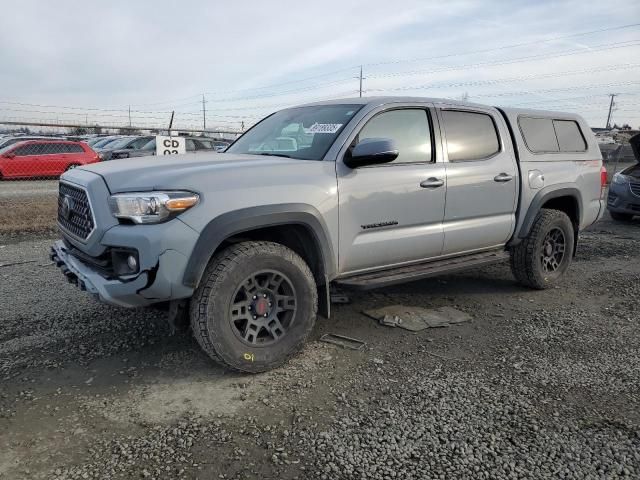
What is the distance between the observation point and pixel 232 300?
3.24 m

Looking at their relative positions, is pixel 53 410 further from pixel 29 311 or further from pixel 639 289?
pixel 639 289

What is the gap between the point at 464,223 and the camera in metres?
4.52

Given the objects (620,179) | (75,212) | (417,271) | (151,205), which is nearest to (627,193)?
(620,179)

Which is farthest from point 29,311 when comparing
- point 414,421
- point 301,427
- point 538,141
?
point 538,141

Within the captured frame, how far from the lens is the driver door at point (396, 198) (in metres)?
3.74

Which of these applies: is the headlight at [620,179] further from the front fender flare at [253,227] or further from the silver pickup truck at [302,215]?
the front fender flare at [253,227]

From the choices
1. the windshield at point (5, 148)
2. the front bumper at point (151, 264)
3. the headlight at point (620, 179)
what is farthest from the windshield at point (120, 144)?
the front bumper at point (151, 264)

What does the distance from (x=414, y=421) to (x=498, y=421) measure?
49 cm

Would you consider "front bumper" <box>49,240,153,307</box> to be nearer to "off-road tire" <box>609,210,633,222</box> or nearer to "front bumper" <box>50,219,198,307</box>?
"front bumper" <box>50,219,198,307</box>

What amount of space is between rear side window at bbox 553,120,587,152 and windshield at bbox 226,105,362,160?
2.75m

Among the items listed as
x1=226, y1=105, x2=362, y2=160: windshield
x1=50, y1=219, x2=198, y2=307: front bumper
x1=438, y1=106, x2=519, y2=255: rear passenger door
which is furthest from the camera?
x1=438, y1=106, x2=519, y2=255: rear passenger door

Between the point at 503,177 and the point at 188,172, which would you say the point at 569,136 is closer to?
the point at 503,177

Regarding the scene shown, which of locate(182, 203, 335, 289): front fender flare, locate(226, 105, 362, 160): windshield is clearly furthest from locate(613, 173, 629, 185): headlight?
locate(182, 203, 335, 289): front fender flare

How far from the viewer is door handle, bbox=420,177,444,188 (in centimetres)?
413
